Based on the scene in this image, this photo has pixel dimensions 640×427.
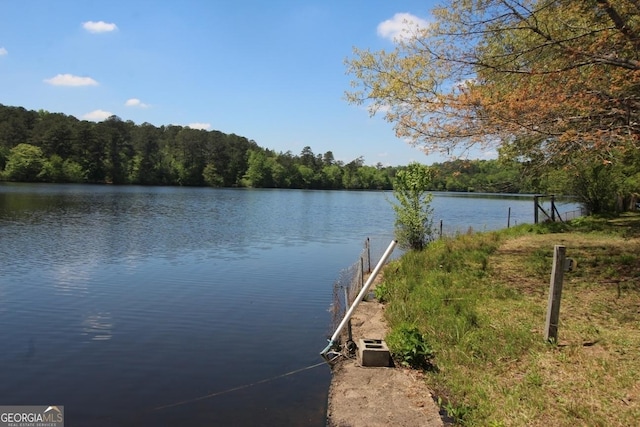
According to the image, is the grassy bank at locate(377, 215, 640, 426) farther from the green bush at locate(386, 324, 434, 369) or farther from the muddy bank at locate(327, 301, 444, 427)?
the muddy bank at locate(327, 301, 444, 427)

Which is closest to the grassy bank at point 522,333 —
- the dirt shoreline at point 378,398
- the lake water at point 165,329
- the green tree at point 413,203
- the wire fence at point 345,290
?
the dirt shoreline at point 378,398

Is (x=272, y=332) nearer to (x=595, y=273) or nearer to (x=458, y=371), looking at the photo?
(x=458, y=371)

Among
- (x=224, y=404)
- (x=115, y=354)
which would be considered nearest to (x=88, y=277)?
(x=115, y=354)

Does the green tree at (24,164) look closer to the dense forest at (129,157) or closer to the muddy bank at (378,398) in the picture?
the dense forest at (129,157)

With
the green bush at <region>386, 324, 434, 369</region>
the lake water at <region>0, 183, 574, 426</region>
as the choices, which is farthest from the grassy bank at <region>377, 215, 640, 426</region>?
the lake water at <region>0, 183, 574, 426</region>

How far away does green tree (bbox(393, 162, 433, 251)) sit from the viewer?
1967 cm

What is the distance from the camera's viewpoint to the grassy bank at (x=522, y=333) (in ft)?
19.0

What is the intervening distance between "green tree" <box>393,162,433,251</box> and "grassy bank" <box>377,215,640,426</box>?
13.2 ft

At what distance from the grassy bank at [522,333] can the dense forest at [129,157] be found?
7197 cm

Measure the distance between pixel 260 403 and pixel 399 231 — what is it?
1402 centimetres

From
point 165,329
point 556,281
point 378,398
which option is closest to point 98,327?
point 165,329

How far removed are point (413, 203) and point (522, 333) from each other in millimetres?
12340

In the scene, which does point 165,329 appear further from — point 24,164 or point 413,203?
point 24,164

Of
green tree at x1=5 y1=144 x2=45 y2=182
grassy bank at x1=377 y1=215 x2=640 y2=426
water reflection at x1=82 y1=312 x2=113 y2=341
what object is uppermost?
green tree at x1=5 y1=144 x2=45 y2=182
